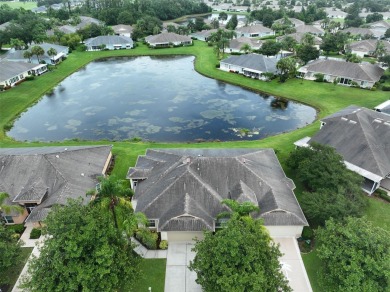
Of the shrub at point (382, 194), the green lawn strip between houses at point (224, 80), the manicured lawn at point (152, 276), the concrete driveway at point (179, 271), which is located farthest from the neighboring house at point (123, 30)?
the manicured lawn at point (152, 276)

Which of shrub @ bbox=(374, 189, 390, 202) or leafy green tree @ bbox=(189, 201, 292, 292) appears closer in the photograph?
leafy green tree @ bbox=(189, 201, 292, 292)

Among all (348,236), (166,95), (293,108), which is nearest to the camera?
(348,236)

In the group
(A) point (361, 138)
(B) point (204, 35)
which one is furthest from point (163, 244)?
(B) point (204, 35)

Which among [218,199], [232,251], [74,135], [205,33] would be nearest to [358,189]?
[218,199]

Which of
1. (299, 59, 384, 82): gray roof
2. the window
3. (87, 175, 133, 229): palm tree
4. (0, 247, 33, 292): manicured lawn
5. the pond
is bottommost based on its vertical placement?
(0, 247, 33, 292): manicured lawn

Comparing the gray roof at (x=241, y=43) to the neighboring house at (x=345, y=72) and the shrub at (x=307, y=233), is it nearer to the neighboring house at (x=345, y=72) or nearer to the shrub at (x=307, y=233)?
the neighboring house at (x=345, y=72)

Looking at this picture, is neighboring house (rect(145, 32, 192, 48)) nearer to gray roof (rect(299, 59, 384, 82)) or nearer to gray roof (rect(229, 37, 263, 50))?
gray roof (rect(229, 37, 263, 50))

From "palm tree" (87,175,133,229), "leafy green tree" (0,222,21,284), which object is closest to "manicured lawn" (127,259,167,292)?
"palm tree" (87,175,133,229)

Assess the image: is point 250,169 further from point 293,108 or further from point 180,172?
point 293,108
